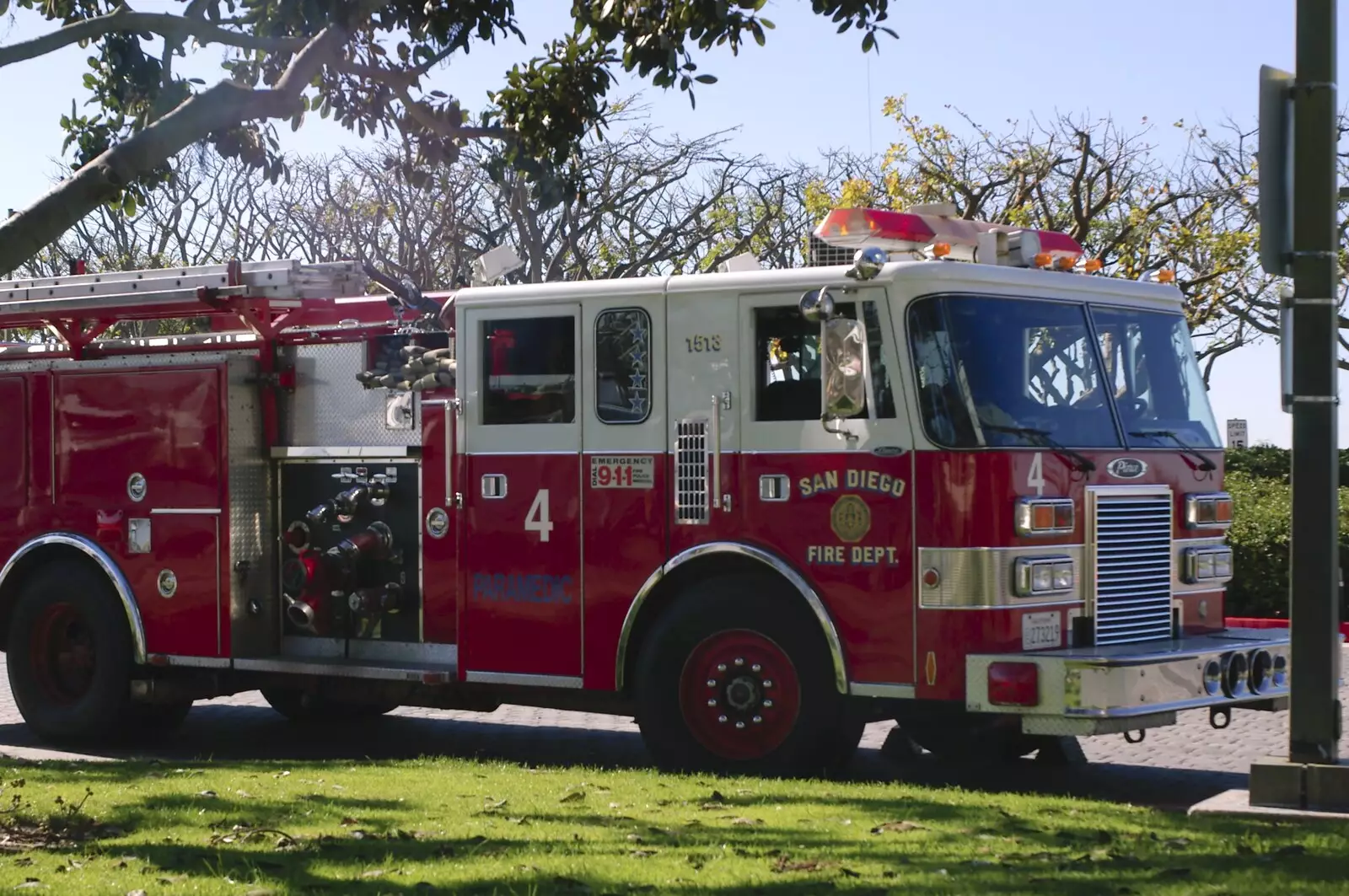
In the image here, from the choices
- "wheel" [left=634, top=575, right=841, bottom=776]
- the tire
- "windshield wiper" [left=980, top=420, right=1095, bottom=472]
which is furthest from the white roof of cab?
the tire

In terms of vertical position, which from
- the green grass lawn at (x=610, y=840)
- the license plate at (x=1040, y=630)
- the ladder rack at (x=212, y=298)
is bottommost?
the green grass lawn at (x=610, y=840)

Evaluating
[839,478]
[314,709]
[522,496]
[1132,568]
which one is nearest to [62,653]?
[314,709]

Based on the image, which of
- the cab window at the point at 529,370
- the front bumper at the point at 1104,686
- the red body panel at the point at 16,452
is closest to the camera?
the front bumper at the point at 1104,686

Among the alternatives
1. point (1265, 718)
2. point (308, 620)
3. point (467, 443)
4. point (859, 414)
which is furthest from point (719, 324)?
point (1265, 718)

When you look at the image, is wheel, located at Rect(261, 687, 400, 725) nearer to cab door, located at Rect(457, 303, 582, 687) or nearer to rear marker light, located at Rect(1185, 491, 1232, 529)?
cab door, located at Rect(457, 303, 582, 687)

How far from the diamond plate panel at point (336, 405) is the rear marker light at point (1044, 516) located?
3.78 metres

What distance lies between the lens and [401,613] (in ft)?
35.4

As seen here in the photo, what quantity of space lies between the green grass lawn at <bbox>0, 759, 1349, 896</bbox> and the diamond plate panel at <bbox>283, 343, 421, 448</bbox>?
255 centimetres

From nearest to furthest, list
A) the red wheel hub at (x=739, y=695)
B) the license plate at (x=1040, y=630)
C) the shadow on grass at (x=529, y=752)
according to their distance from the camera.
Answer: the license plate at (x=1040, y=630) → the red wheel hub at (x=739, y=695) → the shadow on grass at (x=529, y=752)

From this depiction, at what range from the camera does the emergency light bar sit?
927cm

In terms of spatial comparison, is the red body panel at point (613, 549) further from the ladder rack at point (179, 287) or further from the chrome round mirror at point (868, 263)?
the ladder rack at point (179, 287)

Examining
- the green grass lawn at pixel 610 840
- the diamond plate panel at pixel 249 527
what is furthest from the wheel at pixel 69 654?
the green grass lawn at pixel 610 840

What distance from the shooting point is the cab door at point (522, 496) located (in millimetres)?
9969

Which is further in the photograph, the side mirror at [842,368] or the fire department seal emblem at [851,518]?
the fire department seal emblem at [851,518]
